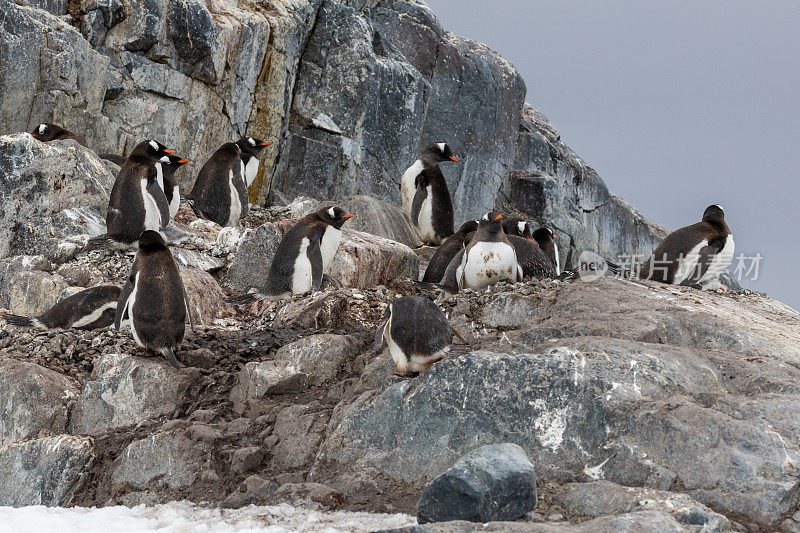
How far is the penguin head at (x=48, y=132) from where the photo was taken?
1120cm

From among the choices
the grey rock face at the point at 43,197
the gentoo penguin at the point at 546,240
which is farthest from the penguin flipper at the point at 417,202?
the grey rock face at the point at 43,197

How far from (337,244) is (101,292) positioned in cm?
235

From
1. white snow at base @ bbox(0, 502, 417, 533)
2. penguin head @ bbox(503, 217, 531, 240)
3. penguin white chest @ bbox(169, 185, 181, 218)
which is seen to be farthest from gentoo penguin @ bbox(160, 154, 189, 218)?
white snow at base @ bbox(0, 502, 417, 533)

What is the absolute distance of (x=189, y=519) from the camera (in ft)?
13.7

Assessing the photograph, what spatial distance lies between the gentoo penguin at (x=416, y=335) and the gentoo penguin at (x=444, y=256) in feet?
13.7

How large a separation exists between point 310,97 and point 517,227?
7904 millimetres

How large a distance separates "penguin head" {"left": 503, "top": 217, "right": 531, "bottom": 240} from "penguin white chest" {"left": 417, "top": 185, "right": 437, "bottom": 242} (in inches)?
63.5

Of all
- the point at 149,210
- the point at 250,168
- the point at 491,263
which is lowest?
the point at 149,210

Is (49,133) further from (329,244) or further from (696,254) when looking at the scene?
(696,254)

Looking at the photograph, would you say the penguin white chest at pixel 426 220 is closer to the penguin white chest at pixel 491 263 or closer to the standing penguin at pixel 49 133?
the penguin white chest at pixel 491 263

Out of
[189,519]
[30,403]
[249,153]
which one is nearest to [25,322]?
[30,403]

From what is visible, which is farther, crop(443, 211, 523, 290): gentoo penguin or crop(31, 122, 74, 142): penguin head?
crop(31, 122, 74, 142): penguin head

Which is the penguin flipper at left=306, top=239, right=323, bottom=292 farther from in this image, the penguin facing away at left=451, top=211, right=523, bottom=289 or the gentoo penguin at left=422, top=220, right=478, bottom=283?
the gentoo penguin at left=422, top=220, right=478, bottom=283

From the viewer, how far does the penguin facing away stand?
7504 mm
